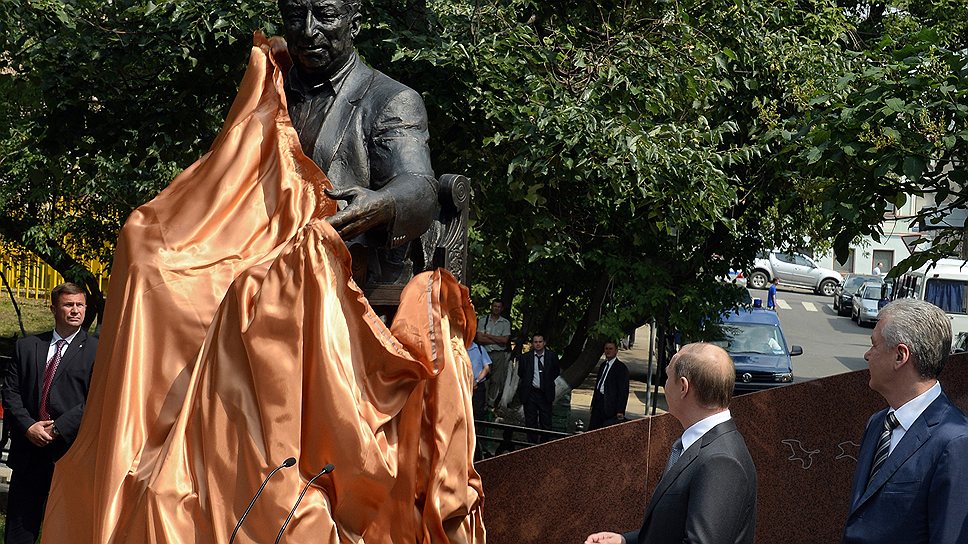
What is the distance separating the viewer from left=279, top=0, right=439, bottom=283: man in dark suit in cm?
405

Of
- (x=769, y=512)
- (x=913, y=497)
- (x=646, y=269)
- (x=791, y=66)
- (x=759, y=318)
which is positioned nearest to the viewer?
(x=913, y=497)

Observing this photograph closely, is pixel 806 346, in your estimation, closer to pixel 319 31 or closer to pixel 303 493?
pixel 319 31

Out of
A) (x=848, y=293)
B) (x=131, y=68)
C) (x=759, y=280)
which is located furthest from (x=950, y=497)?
(x=759, y=280)

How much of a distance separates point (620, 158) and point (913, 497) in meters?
5.90

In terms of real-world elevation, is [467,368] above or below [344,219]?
below

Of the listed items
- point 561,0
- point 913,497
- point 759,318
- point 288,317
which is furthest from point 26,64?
point 759,318

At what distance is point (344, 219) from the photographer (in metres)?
3.75

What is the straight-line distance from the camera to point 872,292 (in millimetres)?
37781

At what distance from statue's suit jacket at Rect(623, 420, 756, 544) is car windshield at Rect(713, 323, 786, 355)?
54.8ft

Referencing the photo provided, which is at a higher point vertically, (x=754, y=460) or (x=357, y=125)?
(x=357, y=125)

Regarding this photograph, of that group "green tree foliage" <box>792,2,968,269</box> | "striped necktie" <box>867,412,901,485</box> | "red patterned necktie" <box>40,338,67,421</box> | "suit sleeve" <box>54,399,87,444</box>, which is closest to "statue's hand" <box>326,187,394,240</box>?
"striped necktie" <box>867,412,901,485</box>

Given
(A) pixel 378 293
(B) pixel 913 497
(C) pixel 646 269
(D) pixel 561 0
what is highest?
(D) pixel 561 0

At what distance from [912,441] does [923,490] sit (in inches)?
5.7

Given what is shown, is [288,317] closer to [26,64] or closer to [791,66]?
[26,64]
